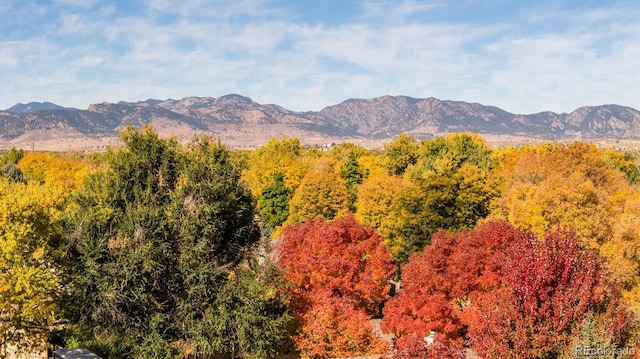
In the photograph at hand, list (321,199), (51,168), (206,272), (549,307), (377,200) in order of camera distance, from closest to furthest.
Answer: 1. (549,307)
2. (206,272)
3. (377,200)
4. (321,199)
5. (51,168)

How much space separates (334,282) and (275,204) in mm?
38677

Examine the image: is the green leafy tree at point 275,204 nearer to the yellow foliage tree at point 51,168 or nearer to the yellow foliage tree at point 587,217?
the yellow foliage tree at point 587,217

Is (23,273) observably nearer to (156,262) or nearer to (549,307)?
(156,262)

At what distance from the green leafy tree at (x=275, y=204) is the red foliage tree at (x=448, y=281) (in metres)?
37.6

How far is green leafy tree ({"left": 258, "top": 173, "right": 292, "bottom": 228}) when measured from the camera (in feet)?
209

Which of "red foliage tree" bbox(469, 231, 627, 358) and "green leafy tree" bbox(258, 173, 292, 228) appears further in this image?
"green leafy tree" bbox(258, 173, 292, 228)

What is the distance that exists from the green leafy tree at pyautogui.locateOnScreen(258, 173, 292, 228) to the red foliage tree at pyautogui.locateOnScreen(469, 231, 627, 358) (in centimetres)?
4974

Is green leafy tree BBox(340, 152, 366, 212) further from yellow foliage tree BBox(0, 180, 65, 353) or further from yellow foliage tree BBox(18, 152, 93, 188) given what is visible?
yellow foliage tree BBox(0, 180, 65, 353)

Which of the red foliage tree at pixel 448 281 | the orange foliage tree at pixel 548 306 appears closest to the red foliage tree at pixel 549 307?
the orange foliage tree at pixel 548 306

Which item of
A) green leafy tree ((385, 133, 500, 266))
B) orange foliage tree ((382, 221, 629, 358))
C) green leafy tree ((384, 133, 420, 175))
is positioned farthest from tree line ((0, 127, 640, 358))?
green leafy tree ((384, 133, 420, 175))

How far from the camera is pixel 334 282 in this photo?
26078mm

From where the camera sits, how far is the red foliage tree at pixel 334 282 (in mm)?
23438

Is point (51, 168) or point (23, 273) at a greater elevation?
point (23, 273)

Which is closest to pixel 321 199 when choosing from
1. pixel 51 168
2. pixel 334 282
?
pixel 334 282
